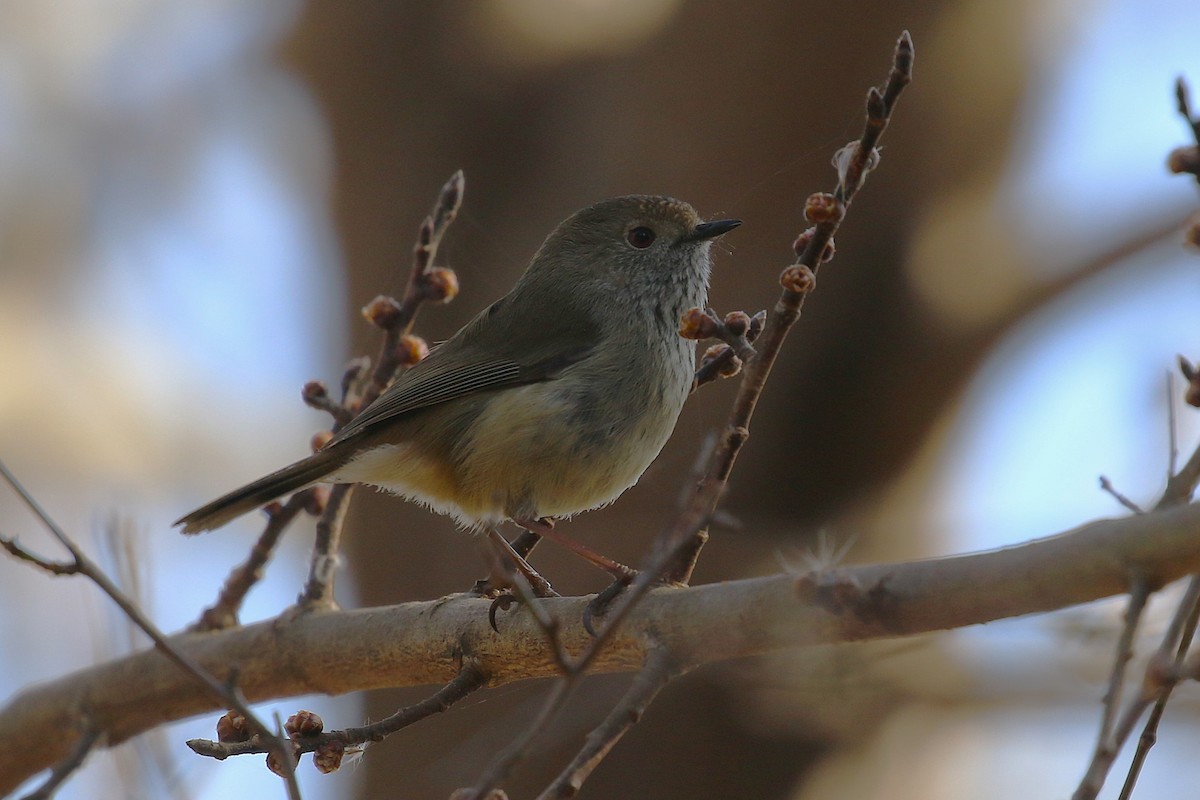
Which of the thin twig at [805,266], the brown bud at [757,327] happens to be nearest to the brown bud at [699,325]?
the thin twig at [805,266]

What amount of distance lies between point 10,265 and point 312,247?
2.34 m

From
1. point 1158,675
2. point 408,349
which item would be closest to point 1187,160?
point 1158,675

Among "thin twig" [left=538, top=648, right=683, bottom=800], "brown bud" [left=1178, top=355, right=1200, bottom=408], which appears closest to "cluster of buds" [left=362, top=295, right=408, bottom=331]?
"thin twig" [left=538, top=648, right=683, bottom=800]

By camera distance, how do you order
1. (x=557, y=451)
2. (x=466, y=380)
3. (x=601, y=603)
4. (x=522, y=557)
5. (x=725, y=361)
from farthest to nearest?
(x=466, y=380) < (x=522, y=557) < (x=557, y=451) < (x=725, y=361) < (x=601, y=603)

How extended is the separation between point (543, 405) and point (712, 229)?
88cm

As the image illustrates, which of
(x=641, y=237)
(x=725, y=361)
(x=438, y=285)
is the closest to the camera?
(x=725, y=361)

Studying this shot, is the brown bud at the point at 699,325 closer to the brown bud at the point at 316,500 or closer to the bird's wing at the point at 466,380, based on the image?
the bird's wing at the point at 466,380

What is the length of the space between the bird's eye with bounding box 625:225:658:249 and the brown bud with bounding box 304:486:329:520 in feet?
4.23

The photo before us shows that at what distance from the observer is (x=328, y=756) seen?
89.8 inches

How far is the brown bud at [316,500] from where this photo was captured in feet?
11.2

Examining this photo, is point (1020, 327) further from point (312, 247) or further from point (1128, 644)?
point (1128, 644)

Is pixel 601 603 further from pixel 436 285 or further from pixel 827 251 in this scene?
pixel 436 285

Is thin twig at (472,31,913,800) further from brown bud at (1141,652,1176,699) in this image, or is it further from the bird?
the bird

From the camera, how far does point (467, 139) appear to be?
17.0 feet
